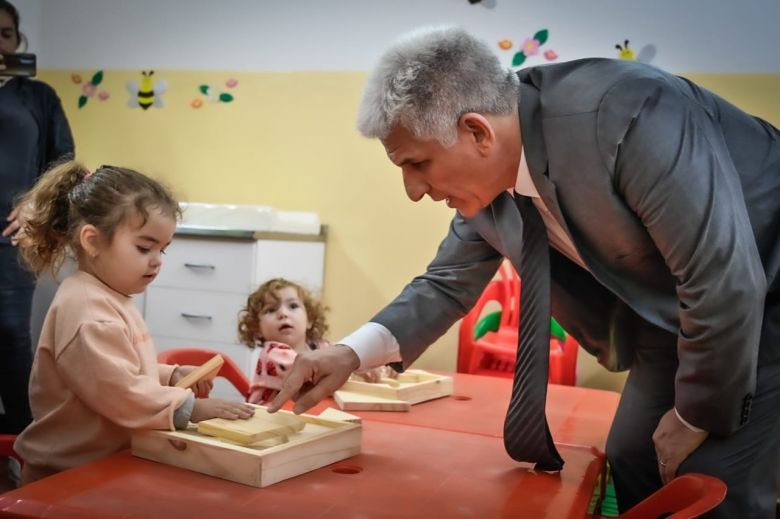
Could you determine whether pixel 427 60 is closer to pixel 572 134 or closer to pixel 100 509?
pixel 572 134

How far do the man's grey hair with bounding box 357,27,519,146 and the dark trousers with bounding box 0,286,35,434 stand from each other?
173 cm

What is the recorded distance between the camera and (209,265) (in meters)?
3.14

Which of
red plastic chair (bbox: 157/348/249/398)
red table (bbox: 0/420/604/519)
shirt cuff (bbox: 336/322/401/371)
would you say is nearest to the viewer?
red table (bbox: 0/420/604/519)

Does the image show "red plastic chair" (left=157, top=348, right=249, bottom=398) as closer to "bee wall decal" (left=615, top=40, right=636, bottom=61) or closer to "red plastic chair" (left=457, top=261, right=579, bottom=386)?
"red plastic chair" (left=457, top=261, right=579, bottom=386)

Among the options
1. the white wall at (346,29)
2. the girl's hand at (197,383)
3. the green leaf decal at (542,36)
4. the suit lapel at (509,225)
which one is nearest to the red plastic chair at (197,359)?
the girl's hand at (197,383)

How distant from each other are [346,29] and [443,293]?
2158 millimetres

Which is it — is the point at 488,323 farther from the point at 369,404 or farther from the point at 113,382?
the point at 113,382

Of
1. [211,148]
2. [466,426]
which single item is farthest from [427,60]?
[211,148]

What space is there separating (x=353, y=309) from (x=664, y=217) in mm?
2456

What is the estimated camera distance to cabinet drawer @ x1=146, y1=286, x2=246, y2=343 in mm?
3133

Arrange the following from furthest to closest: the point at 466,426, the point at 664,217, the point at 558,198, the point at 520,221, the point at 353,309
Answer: the point at 353,309, the point at 466,426, the point at 520,221, the point at 558,198, the point at 664,217

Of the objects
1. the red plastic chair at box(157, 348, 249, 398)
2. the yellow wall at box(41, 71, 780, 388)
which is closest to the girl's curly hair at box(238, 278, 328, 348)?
the red plastic chair at box(157, 348, 249, 398)

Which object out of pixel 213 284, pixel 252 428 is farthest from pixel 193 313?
pixel 252 428

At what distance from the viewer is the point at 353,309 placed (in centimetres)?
359
